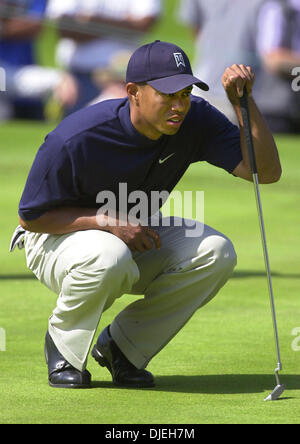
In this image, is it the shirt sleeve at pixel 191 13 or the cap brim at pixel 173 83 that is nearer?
the cap brim at pixel 173 83

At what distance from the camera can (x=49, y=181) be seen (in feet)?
16.1

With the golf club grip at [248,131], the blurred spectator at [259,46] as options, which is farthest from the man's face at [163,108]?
the blurred spectator at [259,46]

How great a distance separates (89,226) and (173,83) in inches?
29.1

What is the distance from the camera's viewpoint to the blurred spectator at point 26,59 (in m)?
22.5

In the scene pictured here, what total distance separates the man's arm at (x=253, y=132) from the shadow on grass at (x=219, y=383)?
94 cm

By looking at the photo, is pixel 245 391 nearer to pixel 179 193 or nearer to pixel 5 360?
pixel 5 360

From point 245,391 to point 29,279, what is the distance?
10.9 feet

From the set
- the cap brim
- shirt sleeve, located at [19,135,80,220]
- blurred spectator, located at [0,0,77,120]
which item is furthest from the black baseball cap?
blurred spectator, located at [0,0,77,120]

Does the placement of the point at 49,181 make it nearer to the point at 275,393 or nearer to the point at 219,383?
the point at 219,383

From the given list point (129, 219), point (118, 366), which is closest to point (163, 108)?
point (129, 219)

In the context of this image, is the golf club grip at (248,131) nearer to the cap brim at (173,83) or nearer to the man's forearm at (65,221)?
the cap brim at (173,83)

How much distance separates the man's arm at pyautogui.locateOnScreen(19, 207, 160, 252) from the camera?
4.98 meters

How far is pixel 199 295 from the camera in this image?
5.15m

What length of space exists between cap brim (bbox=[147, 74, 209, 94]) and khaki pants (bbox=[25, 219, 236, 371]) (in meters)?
0.68
